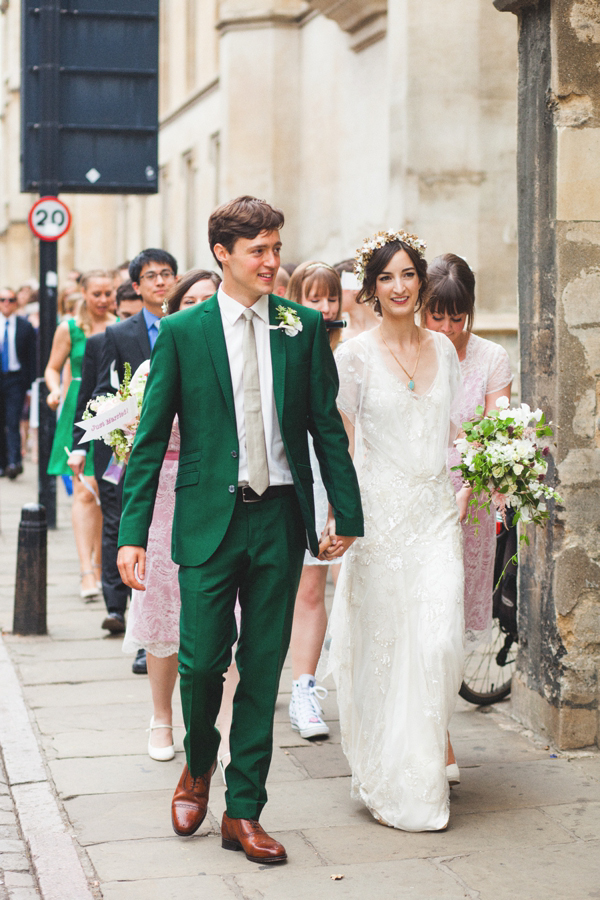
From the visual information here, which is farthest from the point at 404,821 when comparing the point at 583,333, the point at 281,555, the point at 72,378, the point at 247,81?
the point at 247,81

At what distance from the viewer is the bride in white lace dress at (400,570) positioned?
14.2 feet

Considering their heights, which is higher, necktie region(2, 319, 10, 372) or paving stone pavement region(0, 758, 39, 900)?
necktie region(2, 319, 10, 372)

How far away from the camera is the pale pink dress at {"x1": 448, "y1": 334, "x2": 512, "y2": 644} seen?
521 cm

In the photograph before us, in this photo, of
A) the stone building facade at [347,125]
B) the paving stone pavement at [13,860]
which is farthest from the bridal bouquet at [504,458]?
the stone building facade at [347,125]

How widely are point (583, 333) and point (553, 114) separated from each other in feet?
2.87

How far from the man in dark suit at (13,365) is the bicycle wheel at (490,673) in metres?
9.89

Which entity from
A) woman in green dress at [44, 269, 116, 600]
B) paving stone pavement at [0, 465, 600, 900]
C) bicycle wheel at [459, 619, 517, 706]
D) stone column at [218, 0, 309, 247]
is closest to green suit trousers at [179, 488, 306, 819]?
paving stone pavement at [0, 465, 600, 900]

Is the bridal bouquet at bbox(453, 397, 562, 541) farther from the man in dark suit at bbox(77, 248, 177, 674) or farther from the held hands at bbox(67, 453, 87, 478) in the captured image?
the held hands at bbox(67, 453, 87, 478)

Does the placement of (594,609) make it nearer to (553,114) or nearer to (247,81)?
(553,114)

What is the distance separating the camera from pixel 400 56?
9.88 meters

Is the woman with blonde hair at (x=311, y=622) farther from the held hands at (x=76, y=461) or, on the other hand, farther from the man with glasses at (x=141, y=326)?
the held hands at (x=76, y=461)

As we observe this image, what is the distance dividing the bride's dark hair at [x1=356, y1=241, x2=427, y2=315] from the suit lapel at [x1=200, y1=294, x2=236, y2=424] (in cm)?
72

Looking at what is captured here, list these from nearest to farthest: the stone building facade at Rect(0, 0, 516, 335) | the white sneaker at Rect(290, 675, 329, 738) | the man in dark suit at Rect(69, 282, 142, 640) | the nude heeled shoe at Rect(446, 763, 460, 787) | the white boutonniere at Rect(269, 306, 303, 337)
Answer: the white boutonniere at Rect(269, 306, 303, 337) → the nude heeled shoe at Rect(446, 763, 460, 787) → the white sneaker at Rect(290, 675, 329, 738) → the man in dark suit at Rect(69, 282, 142, 640) → the stone building facade at Rect(0, 0, 516, 335)

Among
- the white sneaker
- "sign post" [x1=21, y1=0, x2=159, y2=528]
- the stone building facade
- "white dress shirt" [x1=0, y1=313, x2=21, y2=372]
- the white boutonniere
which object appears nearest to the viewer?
the white boutonniere
